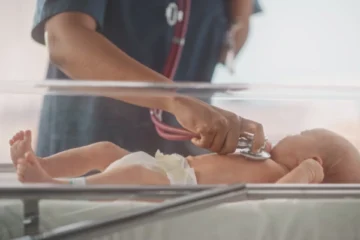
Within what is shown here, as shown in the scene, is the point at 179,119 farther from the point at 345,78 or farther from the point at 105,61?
the point at 345,78

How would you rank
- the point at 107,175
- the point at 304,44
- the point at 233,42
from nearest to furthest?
the point at 107,175 < the point at 233,42 < the point at 304,44

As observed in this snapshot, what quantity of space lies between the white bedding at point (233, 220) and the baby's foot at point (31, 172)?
0.05m

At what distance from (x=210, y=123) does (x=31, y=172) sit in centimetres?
21

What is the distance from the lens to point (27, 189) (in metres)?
0.54

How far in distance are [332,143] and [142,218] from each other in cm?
44

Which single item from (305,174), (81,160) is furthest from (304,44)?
(81,160)

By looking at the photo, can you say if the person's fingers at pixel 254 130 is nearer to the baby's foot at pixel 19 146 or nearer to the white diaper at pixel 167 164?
the white diaper at pixel 167 164

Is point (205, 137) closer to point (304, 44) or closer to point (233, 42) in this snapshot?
point (233, 42)

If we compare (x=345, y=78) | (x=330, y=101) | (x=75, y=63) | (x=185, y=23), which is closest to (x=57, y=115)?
(x=75, y=63)

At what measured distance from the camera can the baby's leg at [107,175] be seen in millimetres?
603

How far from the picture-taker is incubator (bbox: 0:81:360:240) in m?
0.52

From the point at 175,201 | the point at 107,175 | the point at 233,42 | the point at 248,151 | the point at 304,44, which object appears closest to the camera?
the point at 175,201

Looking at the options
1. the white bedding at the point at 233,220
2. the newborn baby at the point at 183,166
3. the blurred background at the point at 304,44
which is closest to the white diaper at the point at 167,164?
the newborn baby at the point at 183,166

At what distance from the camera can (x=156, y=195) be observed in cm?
56
